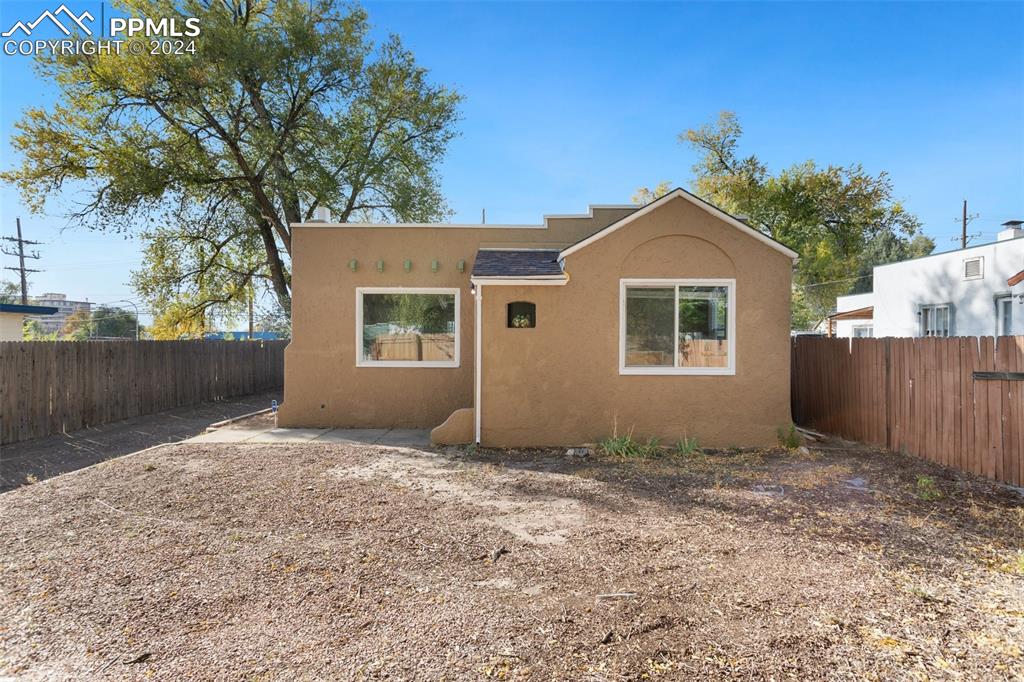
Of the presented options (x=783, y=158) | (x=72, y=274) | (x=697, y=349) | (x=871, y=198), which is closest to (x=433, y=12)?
(x=697, y=349)

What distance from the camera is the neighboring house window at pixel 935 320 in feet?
51.4

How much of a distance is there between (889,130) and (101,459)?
84.7 ft

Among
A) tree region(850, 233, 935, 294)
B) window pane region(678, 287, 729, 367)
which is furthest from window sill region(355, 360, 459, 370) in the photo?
tree region(850, 233, 935, 294)

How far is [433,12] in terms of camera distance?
13.4 meters

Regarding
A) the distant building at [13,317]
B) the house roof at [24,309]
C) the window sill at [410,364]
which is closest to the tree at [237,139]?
the house roof at [24,309]

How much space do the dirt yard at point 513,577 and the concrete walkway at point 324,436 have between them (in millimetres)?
2364

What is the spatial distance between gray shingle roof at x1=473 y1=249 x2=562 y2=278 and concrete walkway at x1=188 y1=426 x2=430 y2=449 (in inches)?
121

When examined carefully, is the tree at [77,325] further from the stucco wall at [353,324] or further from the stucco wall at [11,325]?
the stucco wall at [353,324]

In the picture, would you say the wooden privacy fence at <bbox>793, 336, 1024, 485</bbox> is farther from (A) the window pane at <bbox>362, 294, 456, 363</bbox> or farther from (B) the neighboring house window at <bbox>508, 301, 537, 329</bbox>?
(A) the window pane at <bbox>362, 294, 456, 363</bbox>

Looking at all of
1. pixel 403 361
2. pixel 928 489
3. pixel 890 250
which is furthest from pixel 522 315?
pixel 890 250

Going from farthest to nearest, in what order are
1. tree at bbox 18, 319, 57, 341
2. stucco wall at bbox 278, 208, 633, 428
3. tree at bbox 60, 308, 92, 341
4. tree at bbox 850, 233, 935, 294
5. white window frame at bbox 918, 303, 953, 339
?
1. tree at bbox 850, 233, 935, 294
2. tree at bbox 60, 308, 92, 341
3. tree at bbox 18, 319, 57, 341
4. white window frame at bbox 918, 303, 953, 339
5. stucco wall at bbox 278, 208, 633, 428

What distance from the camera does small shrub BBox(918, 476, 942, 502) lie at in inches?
233

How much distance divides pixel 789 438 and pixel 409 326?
7.02m

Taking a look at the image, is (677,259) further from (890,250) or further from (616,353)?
(890,250)
